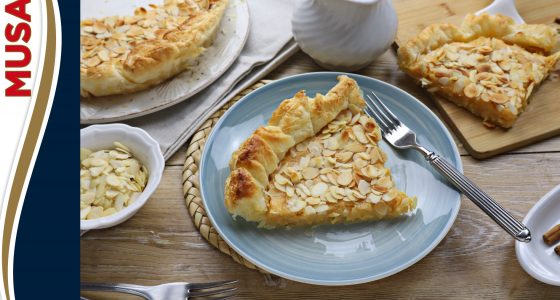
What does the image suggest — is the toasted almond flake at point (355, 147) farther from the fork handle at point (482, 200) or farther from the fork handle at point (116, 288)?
the fork handle at point (116, 288)

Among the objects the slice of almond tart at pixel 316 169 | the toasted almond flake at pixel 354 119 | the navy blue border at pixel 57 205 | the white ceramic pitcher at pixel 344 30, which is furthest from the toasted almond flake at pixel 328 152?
the navy blue border at pixel 57 205

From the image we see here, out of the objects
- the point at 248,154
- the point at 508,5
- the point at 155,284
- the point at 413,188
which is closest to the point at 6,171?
the point at 155,284

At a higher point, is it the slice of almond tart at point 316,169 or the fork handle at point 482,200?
the slice of almond tart at point 316,169

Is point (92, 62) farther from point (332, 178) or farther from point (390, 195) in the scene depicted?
point (390, 195)

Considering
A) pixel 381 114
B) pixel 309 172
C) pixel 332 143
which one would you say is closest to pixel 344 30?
pixel 381 114

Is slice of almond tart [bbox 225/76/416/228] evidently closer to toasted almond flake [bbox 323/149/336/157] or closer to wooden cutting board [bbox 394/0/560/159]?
toasted almond flake [bbox 323/149/336/157]
